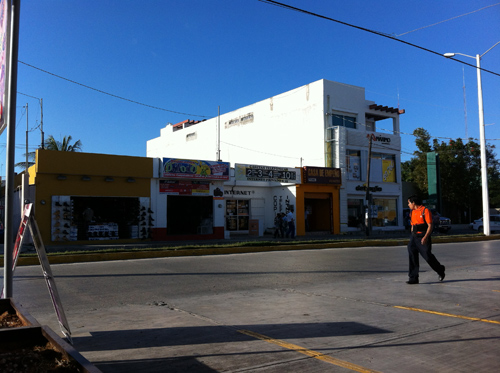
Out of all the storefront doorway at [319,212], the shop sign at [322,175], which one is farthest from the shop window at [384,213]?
the shop sign at [322,175]

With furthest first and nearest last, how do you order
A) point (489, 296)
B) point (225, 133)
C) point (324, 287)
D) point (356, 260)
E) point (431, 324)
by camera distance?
point (225, 133)
point (356, 260)
point (324, 287)
point (489, 296)
point (431, 324)

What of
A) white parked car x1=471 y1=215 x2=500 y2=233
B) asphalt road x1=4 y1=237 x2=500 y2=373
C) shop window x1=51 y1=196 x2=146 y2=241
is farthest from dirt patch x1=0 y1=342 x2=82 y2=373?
white parked car x1=471 y1=215 x2=500 y2=233

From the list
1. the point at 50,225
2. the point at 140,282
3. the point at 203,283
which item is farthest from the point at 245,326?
the point at 50,225

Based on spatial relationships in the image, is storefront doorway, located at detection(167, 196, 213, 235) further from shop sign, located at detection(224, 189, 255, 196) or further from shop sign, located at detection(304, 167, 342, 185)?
shop sign, located at detection(304, 167, 342, 185)

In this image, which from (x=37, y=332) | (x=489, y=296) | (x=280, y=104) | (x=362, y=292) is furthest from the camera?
(x=280, y=104)

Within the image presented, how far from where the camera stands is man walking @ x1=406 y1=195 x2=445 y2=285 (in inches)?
332

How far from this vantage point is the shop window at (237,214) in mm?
28203

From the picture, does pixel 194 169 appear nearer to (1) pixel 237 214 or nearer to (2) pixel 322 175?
(1) pixel 237 214

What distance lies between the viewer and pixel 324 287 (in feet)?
28.0

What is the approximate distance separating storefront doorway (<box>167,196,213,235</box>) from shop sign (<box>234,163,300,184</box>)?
2843mm

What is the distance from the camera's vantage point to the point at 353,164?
3319 cm

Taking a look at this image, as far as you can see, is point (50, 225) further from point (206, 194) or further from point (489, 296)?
point (489, 296)

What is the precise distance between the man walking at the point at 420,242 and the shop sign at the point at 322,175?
2042 cm

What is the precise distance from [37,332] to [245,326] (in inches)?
111
